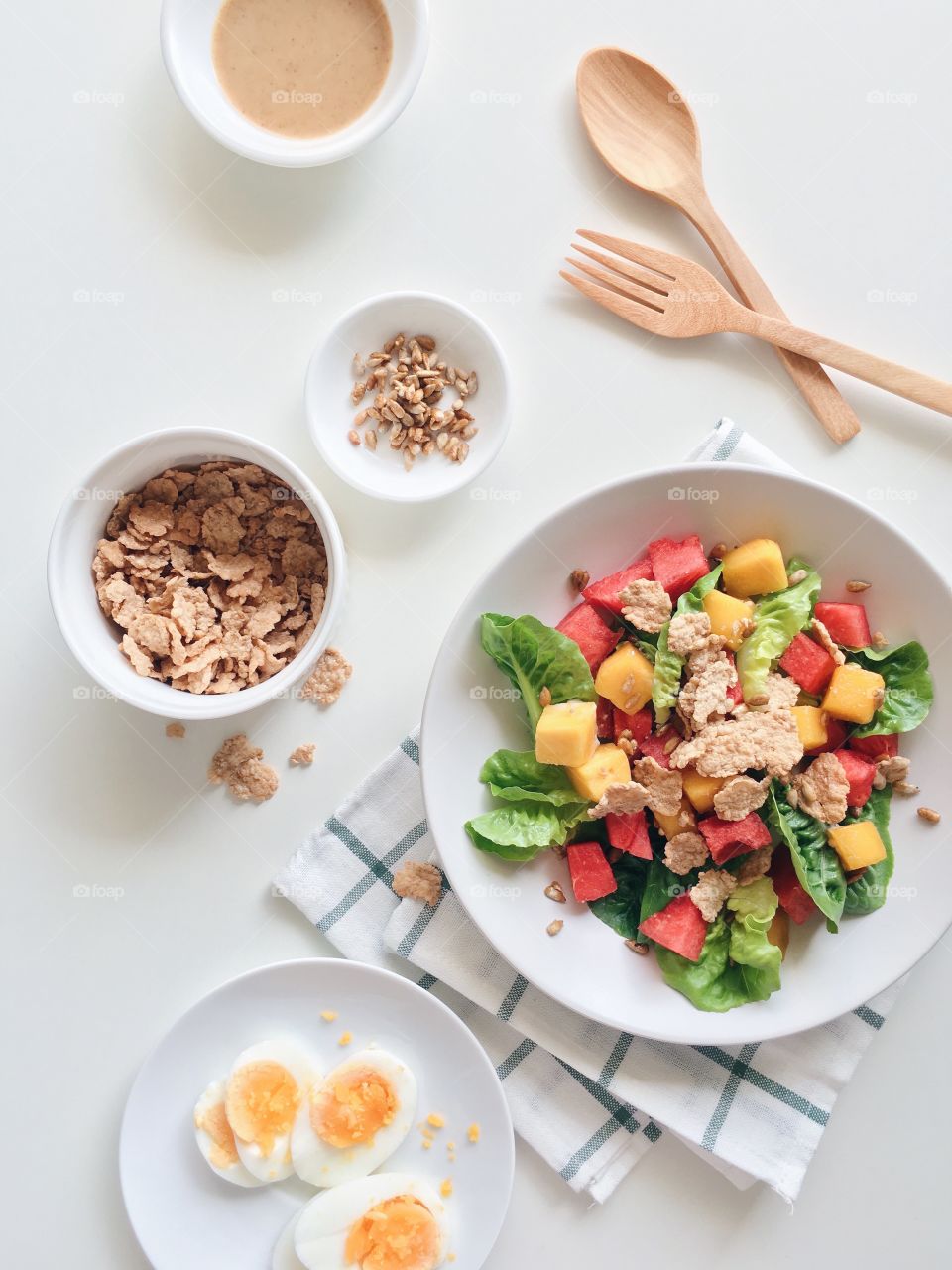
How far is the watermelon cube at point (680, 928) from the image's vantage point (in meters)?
1.68

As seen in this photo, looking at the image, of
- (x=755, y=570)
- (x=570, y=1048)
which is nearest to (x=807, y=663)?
(x=755, y=570)

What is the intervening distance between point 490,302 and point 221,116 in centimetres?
64

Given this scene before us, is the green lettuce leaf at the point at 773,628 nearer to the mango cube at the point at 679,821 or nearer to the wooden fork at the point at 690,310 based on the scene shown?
the mango cube at the point at 679,821

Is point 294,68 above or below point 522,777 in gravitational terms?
above

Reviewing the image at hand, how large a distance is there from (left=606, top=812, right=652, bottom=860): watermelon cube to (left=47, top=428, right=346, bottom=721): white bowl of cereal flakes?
0.62 meters

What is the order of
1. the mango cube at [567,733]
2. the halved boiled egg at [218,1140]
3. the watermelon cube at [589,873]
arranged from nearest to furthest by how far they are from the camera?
the mango cube at [567,733] → the watermelon cube at [589,873] → the halved boiled egg at [218,1140]

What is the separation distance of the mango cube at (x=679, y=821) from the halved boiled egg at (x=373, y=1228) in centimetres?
86

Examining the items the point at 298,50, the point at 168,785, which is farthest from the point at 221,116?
the point at 168,785

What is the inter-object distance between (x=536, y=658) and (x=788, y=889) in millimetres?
639

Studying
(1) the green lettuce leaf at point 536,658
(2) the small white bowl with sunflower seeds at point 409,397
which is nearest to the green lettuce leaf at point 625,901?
(1) the green lettuce leaf at point 536,658

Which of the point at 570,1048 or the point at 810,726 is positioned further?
the point at 570,1048

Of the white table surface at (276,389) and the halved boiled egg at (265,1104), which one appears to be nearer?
the halved boiled egg at (265,1104)

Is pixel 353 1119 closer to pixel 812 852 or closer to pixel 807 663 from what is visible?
pixel 812 852

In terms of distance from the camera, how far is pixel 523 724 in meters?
1.79
